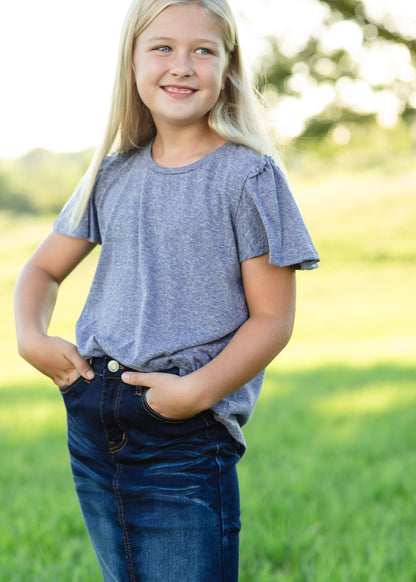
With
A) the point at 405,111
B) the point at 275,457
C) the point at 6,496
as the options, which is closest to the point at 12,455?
the point at 6,496

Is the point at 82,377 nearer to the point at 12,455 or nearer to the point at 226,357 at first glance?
the point at 226,357

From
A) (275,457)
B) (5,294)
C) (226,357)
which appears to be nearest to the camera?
(226,357)

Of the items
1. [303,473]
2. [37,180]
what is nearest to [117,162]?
[303,473]

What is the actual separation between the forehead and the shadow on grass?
6.12 ft

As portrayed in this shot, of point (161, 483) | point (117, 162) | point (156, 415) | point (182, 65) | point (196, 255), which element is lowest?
point (161, 483)

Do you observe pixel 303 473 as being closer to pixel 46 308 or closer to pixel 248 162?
pixel 46 308

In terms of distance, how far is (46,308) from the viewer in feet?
6.24

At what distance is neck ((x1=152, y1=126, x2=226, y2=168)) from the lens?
1.72 metres

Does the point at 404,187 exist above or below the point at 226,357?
below

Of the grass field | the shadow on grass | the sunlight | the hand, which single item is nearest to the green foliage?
the grass field

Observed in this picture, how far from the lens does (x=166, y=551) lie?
1588mm

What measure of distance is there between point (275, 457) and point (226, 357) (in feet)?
8.64

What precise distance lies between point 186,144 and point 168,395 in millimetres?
645

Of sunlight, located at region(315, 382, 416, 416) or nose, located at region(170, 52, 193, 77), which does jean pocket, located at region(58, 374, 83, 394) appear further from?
sunlight, located at region(315, 382, 416, 416)
